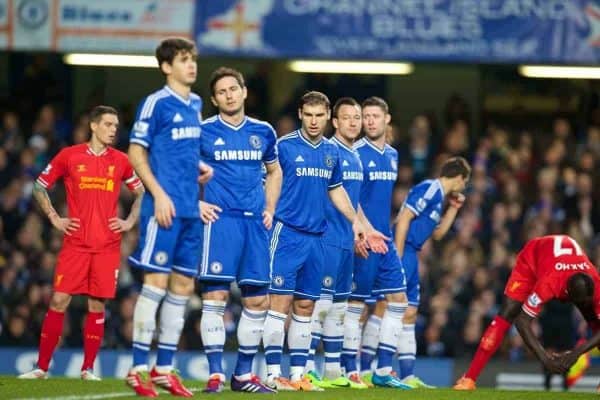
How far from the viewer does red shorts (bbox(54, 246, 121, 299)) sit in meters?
13.6

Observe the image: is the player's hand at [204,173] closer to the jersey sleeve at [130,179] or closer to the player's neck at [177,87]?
the player's neck at [177,87]

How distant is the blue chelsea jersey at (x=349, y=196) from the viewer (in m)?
13.1

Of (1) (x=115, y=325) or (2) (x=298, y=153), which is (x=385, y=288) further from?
(1) (x=115, y=325)

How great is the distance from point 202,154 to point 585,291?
11.7 feet

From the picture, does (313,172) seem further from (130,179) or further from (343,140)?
(130,179)

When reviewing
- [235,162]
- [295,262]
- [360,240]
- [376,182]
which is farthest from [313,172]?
[376,182]

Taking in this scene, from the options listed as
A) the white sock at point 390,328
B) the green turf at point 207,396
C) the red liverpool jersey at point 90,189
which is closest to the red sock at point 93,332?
the green turf at point 207,396

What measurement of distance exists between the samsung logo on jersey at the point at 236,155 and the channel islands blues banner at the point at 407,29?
9.50 m

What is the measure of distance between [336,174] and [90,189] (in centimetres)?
232

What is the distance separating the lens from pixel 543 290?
43.3 feet

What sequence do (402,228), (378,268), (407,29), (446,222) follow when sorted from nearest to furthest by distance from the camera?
(378,268) → (402,228) → (446,222) → (407,29)

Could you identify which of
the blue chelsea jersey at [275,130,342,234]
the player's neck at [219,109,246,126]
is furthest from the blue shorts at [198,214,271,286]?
the blue chelsea jersey at [275,130,342,234]

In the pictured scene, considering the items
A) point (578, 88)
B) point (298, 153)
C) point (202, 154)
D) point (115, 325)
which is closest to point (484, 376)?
point (115, 325)

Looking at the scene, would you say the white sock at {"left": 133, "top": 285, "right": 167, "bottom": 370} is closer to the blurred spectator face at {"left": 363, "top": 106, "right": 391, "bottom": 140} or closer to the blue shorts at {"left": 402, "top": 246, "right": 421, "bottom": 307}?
the blurred spectator face at {"left": 363, "top": 106, "right": 391, "bottom": 140}
